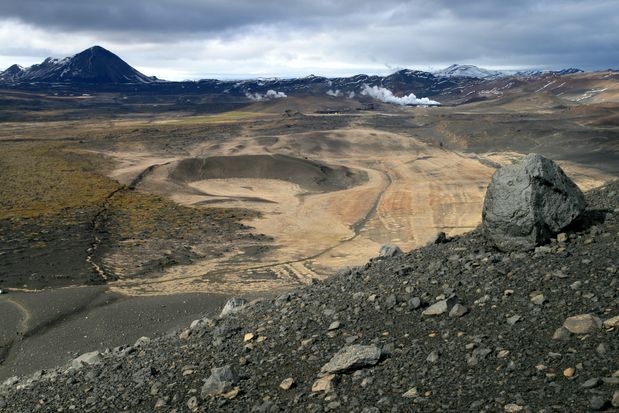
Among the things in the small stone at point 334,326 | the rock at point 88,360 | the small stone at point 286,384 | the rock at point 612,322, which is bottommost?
the rock at point 88,360

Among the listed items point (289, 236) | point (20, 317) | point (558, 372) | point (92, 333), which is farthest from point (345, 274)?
point (289, 236)

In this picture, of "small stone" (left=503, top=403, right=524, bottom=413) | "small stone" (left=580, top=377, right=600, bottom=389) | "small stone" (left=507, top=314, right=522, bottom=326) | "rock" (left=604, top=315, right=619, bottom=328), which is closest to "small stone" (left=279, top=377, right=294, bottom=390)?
"small stone" (left=503, top=403, right=524, bottom=413)

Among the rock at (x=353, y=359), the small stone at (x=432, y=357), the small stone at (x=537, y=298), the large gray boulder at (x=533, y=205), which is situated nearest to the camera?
the small stone at (x=432, y=357)

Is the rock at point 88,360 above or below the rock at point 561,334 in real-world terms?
below

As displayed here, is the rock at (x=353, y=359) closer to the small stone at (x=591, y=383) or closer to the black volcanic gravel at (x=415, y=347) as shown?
the black volcanic gravel at (x=415, y=347)

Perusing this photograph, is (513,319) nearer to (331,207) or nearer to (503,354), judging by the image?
(503,354)

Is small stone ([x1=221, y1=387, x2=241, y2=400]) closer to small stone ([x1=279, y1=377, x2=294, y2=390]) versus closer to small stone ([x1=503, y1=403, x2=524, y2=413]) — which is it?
small stone ([x1=279, y1=377, x2=294, y2=390])

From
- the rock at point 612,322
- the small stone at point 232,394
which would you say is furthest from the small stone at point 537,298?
the small stone at point 232,394
